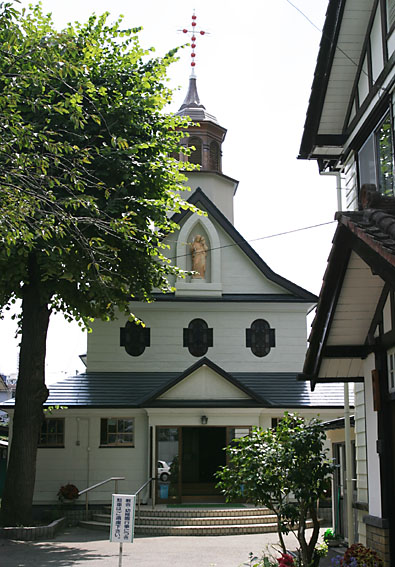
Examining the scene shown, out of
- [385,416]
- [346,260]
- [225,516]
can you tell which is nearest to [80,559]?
[225,516]

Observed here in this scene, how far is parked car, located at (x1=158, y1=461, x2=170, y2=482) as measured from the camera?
78.9 feet

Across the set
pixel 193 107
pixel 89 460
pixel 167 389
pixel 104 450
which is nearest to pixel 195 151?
pixel 193 107

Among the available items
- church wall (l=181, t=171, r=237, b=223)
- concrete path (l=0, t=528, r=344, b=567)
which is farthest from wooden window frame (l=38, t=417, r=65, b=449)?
church wall (l=181, t=171, r=237, b=223)

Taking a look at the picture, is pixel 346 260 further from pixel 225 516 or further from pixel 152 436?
pixel 152 436

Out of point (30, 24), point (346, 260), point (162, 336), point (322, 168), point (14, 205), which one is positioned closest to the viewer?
point (14, 205)

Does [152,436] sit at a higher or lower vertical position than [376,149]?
lower

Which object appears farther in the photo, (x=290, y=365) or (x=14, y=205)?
(x=290, y=365)

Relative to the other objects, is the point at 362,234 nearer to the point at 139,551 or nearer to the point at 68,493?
the point at 139,551

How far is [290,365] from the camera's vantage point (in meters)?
27.3

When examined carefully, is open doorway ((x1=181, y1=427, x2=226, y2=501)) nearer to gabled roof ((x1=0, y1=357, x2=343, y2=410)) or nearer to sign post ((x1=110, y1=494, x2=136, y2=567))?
gabled roof ((x1=0, y1=357, x2=343, y2=410))

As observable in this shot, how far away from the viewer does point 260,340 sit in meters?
27.4

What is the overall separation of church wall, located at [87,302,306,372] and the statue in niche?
4.32 ft

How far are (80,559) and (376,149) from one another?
10340mm

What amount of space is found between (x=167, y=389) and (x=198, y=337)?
3.29m
